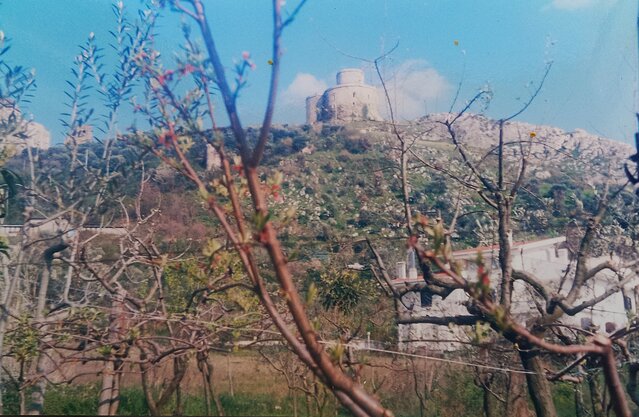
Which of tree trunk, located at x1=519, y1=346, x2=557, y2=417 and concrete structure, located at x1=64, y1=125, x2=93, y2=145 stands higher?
concrete structure, located at x1=64, y1=125, x2=93, y2=145

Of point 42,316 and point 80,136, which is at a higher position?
point 80,136

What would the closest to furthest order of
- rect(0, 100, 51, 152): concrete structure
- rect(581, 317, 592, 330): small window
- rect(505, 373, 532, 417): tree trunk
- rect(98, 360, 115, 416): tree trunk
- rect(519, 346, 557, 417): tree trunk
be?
rect(0, 100, 51, 152): concrete structure → rect(98, 360, 115, 416): tree trunk → rect(519, 346, 557, 417): tree trunk → rect(581, 317, 592, 330): small window → rect(505, 373, 532, 417): tree trunk

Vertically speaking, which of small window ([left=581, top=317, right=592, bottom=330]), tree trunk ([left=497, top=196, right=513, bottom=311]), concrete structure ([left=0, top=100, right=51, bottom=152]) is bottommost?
small window ([left=581, top=317, right=592, bottom=330])

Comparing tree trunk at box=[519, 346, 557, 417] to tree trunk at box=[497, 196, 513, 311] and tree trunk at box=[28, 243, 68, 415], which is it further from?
tree trunk at box=[28, 243, 68, 415]

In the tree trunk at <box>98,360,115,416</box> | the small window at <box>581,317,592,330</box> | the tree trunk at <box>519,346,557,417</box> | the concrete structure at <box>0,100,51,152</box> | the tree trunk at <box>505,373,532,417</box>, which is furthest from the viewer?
the tree trunk at <box>505,373,532,417</box>

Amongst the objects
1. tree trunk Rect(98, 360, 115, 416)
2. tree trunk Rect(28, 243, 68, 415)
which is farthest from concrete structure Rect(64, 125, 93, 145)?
tree trunk Rect(98, 360, 115, 416)

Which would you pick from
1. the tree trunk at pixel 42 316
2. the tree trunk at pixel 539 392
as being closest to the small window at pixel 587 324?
the tree trunk at pixel 539 392

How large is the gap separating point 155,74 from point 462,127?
Answer: 448 cm

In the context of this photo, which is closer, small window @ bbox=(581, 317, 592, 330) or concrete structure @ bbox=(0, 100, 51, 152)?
concrete structure @ bbox=(0, 100, 51, 152)

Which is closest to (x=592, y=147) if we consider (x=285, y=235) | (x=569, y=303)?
(x=569, y=303)

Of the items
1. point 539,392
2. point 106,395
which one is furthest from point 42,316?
point 539,392

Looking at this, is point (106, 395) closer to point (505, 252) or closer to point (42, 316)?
point (42, 316)

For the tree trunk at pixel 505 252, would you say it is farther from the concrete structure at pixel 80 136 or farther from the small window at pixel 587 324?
the concrete structure at pixel 80 136

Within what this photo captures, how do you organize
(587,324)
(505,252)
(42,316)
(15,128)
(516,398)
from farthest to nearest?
(587,324) → (516,398) → (505,252) → (42,316) → (15,128)
